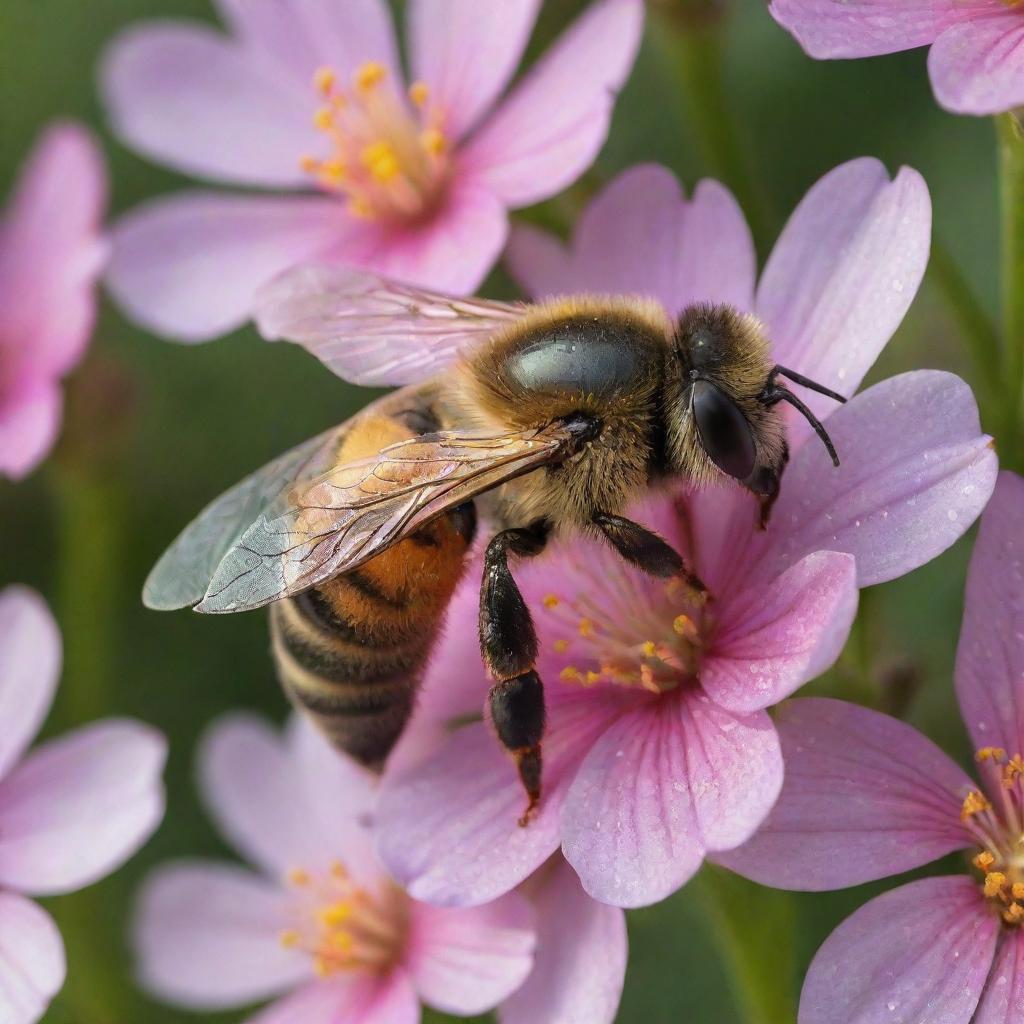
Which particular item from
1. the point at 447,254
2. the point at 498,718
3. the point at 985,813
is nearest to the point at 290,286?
the point at 447,254

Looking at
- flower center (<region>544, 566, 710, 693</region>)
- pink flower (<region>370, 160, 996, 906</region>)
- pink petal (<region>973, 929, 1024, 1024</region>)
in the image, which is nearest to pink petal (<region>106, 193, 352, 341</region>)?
pink flower (<region>370, 160, 996, 906</region>)

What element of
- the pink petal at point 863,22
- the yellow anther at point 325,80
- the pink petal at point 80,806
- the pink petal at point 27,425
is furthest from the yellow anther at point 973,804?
the yellow anther at point 325,80

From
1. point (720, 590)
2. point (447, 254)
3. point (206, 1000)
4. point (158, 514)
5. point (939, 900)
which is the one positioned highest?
point (447, 254)

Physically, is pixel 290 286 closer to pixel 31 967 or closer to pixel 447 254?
pixel 447 254

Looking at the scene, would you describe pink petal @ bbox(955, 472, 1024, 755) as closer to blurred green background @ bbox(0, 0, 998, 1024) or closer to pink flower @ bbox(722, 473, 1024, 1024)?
pink flower @ bbox(722, 473, 1024, 1024)

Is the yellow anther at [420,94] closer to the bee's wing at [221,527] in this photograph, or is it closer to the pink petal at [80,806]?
the bee's wing at [221,527]

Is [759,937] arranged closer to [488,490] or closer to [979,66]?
[488,490]

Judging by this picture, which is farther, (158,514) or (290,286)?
(158,514)
